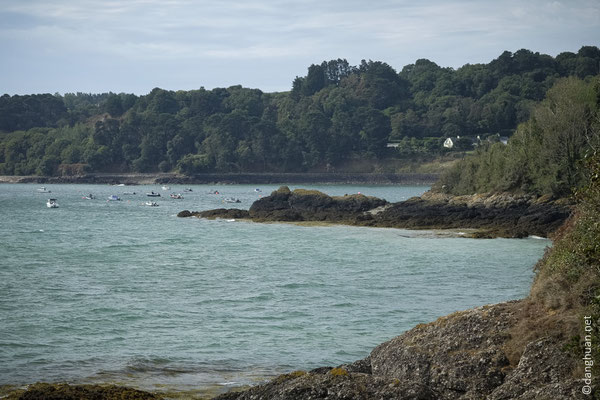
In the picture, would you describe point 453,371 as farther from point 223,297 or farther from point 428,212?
point 428,212

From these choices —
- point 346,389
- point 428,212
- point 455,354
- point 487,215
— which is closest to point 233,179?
point 428,212

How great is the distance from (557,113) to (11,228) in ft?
131

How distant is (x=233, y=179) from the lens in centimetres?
16962

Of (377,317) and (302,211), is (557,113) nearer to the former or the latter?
(302,211)

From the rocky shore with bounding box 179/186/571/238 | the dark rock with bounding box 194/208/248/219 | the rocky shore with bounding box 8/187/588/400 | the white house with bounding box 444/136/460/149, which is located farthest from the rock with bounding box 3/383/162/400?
the white house with bounding box 444/136/460/149

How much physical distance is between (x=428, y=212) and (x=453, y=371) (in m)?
44.3

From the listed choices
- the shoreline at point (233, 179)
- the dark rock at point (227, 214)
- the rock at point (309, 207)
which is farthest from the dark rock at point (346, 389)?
the shoreline at point (233, 179)

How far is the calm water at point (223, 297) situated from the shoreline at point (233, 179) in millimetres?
119470

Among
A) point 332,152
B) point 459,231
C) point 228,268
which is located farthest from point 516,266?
point 332,152

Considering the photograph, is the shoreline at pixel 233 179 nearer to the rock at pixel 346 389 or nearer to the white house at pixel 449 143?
the white house at pixel 449 143

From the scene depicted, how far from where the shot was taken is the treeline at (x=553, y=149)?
5309cm

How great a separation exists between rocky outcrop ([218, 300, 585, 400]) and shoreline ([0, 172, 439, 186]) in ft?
511

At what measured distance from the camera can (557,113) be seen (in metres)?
57.2

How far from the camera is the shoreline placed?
168 metres
